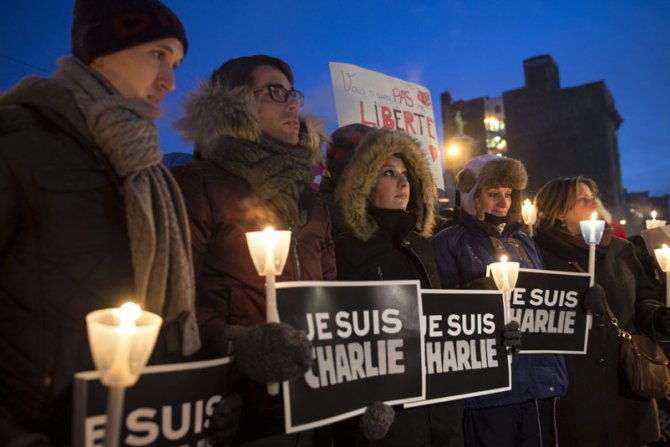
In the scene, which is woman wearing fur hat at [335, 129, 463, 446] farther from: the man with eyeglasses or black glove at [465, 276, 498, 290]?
the man with eyeglasses

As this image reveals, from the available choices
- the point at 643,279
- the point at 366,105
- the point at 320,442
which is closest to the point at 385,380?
the point at 320,442

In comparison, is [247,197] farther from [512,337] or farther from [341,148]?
[512,337]

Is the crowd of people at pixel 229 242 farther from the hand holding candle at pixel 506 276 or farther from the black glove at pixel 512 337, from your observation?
the hand holding candle at pixel 506 276

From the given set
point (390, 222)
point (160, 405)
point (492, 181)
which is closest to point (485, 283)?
point (390, 222)

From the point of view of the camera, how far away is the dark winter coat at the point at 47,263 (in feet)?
4.78

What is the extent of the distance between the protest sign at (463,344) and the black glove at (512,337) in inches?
1.7

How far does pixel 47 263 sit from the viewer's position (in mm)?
1517

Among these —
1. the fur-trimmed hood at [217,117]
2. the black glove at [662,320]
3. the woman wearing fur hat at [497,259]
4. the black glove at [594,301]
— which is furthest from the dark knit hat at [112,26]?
the black glove at [662,320]

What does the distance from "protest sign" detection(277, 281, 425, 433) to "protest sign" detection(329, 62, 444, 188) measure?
10.6 ft

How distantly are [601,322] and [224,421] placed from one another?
9.88ft

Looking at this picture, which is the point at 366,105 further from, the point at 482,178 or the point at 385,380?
the point at 385,380

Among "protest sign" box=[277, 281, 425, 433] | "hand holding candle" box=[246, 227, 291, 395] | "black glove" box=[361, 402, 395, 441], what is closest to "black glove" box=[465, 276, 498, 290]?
"protest sign" box=[277, 281, 425, 433]

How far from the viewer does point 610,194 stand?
140 ft

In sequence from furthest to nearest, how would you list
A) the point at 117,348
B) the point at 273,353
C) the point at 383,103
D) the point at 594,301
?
1. the point at 383,103
2. the point at 594,301
3. the point at 273,353
4. the point at 117,348
